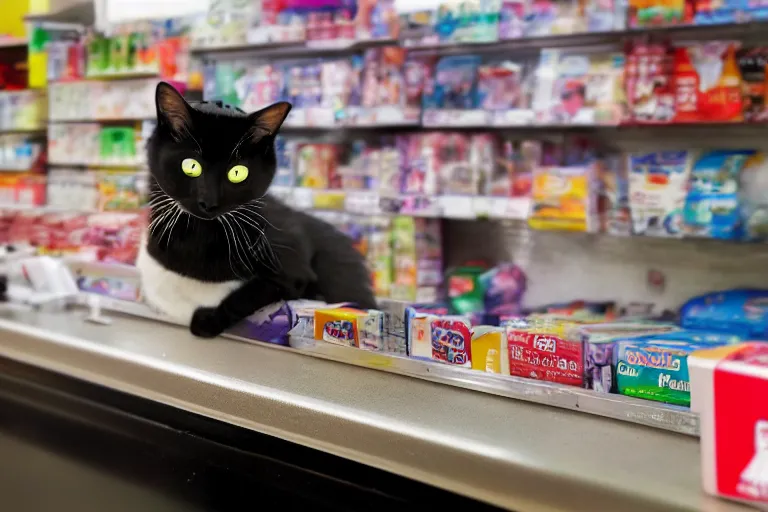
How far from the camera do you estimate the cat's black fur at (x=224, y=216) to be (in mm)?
1395

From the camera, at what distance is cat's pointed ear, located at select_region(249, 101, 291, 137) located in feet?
4.58

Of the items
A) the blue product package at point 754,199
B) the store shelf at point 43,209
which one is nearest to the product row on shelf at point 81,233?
the store shelf at point 43,209

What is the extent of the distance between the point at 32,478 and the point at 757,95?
2.29 meters

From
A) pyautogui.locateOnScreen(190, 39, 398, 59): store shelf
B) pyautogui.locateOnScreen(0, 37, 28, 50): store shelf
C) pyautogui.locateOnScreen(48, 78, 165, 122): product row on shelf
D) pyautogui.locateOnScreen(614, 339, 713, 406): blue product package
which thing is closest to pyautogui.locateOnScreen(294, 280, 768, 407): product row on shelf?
pyautogui.locateOnScreen(614, 339, 713, 406): blue product package

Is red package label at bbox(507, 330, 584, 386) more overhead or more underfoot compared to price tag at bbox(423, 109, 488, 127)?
more underfoot

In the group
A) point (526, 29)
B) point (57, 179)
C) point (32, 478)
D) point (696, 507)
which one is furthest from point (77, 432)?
point (57, 179)

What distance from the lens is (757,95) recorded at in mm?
2400

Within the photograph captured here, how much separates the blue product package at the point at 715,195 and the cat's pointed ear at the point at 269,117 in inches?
63.9

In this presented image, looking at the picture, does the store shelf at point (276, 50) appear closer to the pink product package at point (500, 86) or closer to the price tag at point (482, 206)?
the pink product package at point (500, 86)

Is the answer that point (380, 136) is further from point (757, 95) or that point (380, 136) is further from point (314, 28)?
point (757, 95)

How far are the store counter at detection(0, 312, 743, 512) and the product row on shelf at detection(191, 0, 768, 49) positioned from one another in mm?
1779

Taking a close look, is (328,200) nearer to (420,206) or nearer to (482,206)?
(420,206)

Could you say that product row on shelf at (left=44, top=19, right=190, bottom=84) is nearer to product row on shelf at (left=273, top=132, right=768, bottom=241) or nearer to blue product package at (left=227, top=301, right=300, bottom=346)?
product row on shelf at (left=273, top=132, right=768, bottom=241)

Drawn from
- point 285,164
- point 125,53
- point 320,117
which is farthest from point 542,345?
point 125,53
